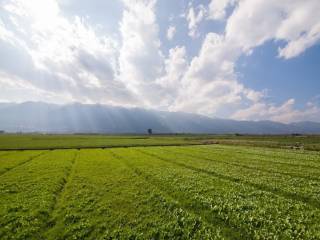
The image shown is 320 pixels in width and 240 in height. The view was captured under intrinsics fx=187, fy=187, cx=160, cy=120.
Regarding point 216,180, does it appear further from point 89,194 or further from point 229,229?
point 89,194

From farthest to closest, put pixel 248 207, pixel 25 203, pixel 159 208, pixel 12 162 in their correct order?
pixel 12 162 → pixel 25 203 → pixel 159 208 → pixel 248 207

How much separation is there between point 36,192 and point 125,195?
30.3 ft

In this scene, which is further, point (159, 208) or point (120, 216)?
point (159, 208)

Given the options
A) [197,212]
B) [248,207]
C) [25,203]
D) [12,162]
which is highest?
[12,162]

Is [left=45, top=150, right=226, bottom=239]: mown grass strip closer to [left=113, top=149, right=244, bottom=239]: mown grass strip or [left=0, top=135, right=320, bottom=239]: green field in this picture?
[left=0, top=135, right=320, bottom=239]: green field

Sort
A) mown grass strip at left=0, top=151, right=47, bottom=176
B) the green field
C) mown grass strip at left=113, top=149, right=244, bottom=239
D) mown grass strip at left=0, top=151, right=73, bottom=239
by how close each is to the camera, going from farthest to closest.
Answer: mown grass strip at left=0, top=151, right=47, bottom=176 → mown grass strip at left=0, top=151, right=73, bottom=239 → the green field → mown grass strip at left=113, top=149, right=244, bottom=239

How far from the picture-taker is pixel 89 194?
1905cm

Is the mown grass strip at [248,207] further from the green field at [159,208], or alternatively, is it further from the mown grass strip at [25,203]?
the mown grass strip at [25,203]

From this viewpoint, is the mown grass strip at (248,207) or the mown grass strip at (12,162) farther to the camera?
the mown grass strip at (12,162)

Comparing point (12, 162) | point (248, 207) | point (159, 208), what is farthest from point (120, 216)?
point (12, 162)

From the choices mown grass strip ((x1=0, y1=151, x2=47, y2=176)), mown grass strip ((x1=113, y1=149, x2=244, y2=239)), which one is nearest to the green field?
mown grass strip ((x1=113, y1=149, x2=244, y2=239))

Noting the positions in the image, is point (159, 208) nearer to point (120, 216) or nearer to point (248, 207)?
point (120, 216)

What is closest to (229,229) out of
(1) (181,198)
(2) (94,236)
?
(1) (181,198)

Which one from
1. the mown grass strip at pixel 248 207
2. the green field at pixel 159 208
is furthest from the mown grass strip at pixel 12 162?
the mown grass strip at pixel 248 207
